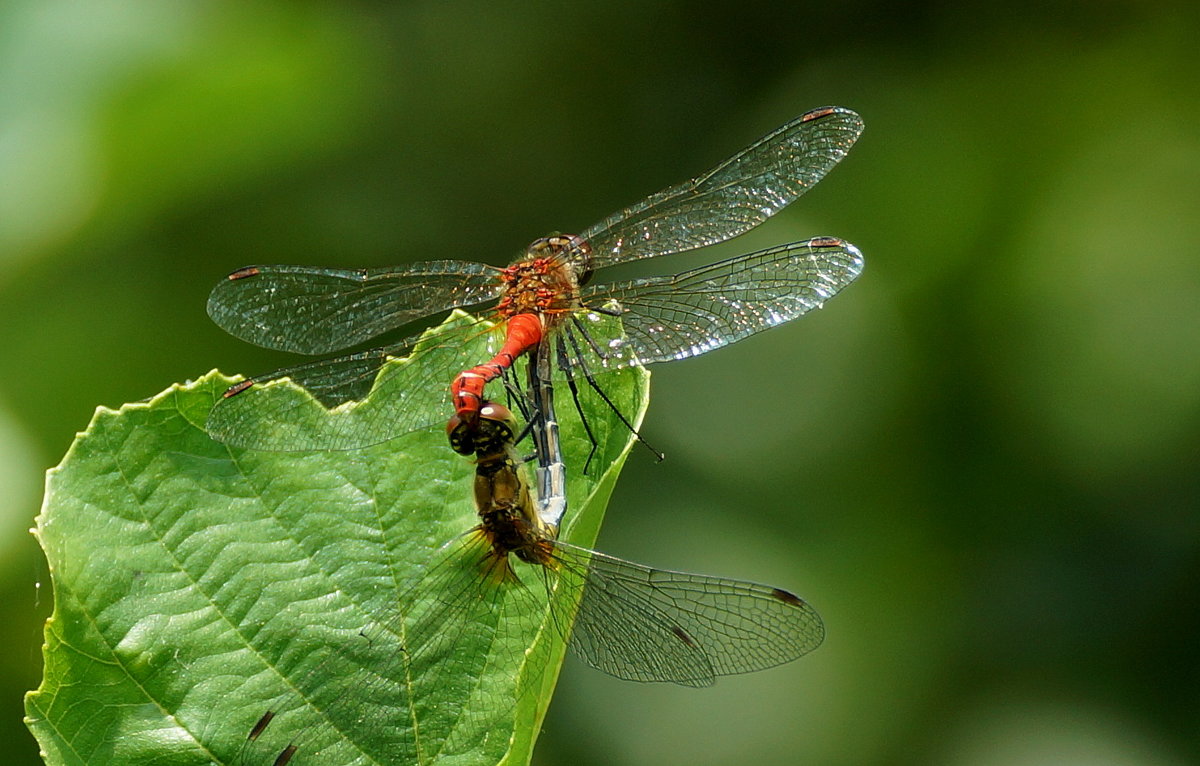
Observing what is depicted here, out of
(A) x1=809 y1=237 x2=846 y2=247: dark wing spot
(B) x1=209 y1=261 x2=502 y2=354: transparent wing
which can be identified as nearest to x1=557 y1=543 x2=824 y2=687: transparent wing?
(A) x1=809 y1=237 x2=846 y2=247: dark wing spot

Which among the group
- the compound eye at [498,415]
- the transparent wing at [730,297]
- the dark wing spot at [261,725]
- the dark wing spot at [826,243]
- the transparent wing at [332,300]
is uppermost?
the dark wing spot at [826,243]

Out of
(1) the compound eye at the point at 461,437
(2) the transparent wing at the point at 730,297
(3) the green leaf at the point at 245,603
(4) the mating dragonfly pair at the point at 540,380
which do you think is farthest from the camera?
(2) the transparent wing at the point at 730,297

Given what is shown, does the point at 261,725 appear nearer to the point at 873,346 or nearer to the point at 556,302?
the point at 556,302

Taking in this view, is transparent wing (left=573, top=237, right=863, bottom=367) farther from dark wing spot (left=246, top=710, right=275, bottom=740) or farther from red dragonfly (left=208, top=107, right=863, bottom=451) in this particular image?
dark wing spot (left=246, top=710, right=275, bottom=740)

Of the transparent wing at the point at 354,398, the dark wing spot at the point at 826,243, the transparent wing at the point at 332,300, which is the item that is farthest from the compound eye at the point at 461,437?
the dark wing spot at the point at 826,243

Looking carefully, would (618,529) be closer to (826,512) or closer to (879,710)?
(826,512)

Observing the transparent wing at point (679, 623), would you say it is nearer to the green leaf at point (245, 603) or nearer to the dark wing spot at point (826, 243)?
the green leaf at point (245, 603)

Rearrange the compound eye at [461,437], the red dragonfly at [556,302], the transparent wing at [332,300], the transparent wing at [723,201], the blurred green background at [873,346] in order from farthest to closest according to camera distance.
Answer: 1. the blurred green background at [873,346]
2. the transparent wing at [723,201]
3. the transparent wing at [332,300]
4. the red dragonfly at [556,302]
5. the compound eye at [461,437]
